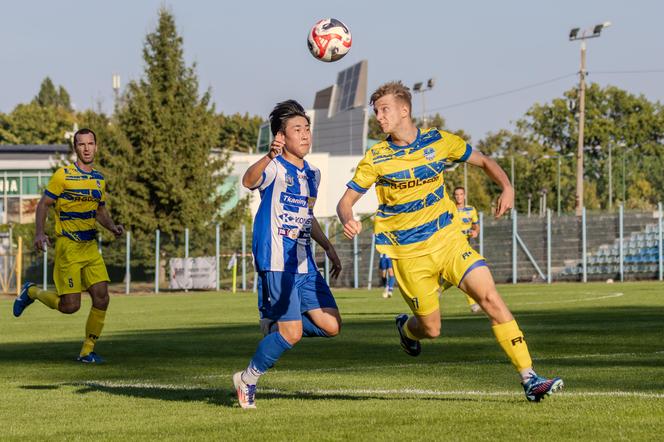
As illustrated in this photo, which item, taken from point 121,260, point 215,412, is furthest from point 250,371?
point 121,260

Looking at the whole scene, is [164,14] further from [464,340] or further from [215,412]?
[215,412]

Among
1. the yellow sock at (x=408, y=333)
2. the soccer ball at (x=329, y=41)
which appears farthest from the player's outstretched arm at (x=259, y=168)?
the soccer ball at (x=329, y=41)

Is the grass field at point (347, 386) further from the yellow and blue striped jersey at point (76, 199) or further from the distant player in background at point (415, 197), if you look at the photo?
the yellow and blue striped jersey at point (76, 199)

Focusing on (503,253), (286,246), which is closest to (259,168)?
(286,246)

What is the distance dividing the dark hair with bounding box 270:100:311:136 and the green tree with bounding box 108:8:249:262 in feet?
134

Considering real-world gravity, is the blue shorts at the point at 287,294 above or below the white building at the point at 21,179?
below

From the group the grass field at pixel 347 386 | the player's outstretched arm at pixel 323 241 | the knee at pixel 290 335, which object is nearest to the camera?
the grass field at pixel 347 386

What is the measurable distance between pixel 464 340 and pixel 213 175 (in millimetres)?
39183

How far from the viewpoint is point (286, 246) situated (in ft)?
29.1

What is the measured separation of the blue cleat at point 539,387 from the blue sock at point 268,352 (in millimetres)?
1795

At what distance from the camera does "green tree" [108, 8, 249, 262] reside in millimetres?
50188

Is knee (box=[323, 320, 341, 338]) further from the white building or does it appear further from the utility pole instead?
the white building

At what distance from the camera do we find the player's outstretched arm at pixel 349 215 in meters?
8.17

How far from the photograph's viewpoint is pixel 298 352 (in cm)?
1381
